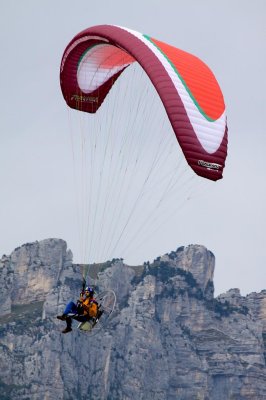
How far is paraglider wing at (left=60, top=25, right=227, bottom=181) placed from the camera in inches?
1982

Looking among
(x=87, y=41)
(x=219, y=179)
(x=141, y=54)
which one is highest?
(x=87, y=41)

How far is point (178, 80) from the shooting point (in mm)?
52375

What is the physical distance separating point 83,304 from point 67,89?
49.7 feet

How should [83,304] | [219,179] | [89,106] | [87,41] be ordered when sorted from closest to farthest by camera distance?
[219,179]
[83,304]
[87,41]
[89,106]

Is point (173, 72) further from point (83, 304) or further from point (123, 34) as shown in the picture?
point (83, 304)

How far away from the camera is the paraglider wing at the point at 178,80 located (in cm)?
5034

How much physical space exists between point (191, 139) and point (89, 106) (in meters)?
15.2

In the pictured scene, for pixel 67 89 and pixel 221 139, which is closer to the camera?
pixel 221 139

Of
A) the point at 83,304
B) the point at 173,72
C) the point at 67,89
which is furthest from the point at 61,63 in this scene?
the point at 83,304

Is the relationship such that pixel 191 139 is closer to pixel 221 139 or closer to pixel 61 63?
pixel 221 139

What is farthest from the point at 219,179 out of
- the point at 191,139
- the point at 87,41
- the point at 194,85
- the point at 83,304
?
the point at 87,41

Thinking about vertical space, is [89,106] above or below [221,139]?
above

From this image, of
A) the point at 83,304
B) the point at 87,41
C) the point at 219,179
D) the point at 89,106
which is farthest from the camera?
the point at 89,106

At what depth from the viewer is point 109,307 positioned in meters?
55.9
